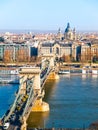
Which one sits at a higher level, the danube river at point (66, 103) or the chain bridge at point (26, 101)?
the chain bridge at point (26, 101)

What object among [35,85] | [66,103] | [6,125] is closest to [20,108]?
[6,125]

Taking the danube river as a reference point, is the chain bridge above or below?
above

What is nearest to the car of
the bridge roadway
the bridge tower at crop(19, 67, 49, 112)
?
the bridge roadway

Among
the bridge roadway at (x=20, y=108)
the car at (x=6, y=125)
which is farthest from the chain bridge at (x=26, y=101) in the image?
the car at (x=6, y=125)

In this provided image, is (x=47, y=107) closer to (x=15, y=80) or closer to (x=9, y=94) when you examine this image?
(x=9, y=94)

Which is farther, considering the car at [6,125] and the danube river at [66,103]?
the danube river at [66,103]

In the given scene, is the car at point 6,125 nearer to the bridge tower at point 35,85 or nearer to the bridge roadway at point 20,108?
the bridge roadway at point 20,108

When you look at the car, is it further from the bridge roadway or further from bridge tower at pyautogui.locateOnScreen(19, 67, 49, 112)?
bridge tower at pyautogui.locateOnScreen(19, 67, 49, 112)

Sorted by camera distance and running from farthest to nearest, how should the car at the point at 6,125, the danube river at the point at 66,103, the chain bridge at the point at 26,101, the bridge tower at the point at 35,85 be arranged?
the bridge tower at the point at 35,85 < the danube river at the point at 66,103 < the chain bridge at the point at 26,101 < the car at the point at 6,125
